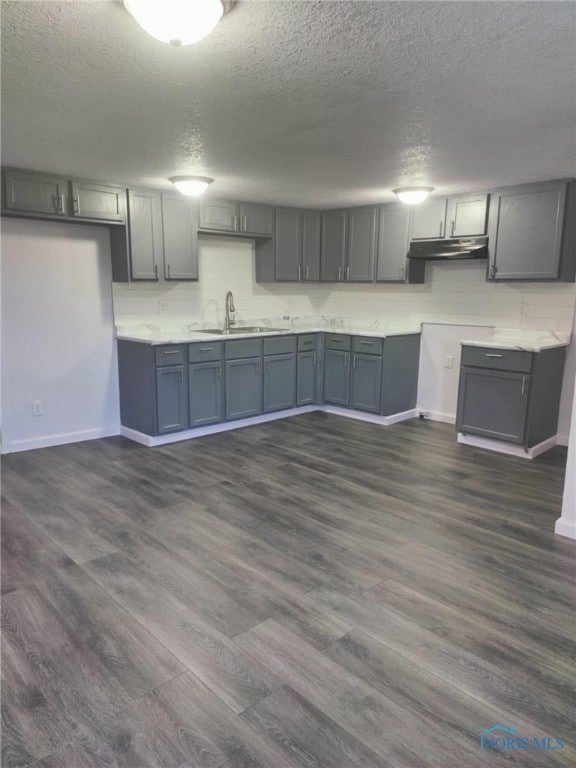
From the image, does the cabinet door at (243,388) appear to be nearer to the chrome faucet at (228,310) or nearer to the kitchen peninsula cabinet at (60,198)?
the chrome faucet at (228,310)

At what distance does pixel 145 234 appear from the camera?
455 cm

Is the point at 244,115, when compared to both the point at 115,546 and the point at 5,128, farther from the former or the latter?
the point at 115,546

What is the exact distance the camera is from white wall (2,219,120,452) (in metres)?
4.18

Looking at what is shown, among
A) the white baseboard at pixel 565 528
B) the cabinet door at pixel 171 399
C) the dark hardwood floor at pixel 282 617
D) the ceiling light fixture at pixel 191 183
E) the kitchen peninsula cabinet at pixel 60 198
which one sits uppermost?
the ceiling light fixture at pixel 191 183

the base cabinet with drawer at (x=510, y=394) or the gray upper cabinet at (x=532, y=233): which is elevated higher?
the gray upper cabinet at (x=532, y=233)

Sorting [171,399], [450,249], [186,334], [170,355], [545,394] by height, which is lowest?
[171,399]

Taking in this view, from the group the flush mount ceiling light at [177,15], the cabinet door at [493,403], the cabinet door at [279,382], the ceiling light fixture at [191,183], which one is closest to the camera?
the flush mount ceiling light at [177,15]

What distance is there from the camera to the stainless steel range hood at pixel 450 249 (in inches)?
180

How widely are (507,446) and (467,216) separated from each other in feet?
6.90

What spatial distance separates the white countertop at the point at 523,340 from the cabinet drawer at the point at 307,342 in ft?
5.51

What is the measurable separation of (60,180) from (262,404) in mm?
2668

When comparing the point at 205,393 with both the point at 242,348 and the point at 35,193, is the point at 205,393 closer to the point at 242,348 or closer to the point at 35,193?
the point at 242,348

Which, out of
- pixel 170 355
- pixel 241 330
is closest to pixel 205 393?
pixel 170 355

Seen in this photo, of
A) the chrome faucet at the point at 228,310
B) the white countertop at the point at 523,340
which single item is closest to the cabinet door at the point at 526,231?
the white countertop at the point at 523,340
